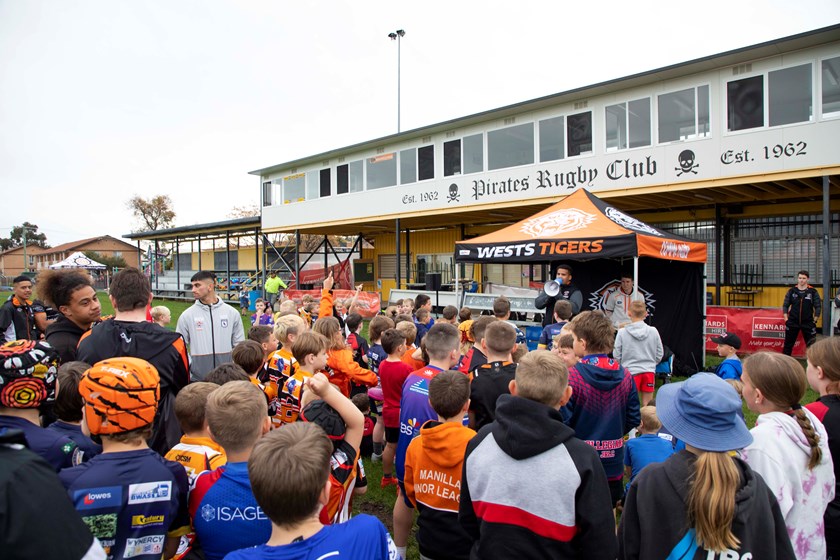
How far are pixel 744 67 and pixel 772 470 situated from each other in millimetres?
13226

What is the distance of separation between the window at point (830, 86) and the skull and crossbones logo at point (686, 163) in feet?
8.82

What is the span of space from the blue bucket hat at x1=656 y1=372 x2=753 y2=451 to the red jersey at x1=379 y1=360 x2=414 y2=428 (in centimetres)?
254

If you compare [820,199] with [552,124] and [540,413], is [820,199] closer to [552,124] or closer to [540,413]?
[552,124]

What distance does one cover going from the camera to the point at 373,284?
1006 inches

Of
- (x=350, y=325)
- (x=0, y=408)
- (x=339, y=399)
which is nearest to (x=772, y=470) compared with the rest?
(x=339, y=399)

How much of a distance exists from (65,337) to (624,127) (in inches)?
548

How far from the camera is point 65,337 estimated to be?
3.75 metres

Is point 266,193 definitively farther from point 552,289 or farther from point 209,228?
point 552,289

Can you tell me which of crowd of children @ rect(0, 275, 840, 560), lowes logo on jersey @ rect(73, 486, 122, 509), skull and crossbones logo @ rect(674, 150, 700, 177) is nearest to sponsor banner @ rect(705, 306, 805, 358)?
skull and crossbones logo @ rect(674, 150, 700, 177)

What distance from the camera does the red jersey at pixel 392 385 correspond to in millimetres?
4105

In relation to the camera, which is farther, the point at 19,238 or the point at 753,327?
the point at 19,238

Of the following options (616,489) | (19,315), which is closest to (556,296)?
(616,489)

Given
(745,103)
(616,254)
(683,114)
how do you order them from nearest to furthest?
(616,254) → (745,103) → (683,114)

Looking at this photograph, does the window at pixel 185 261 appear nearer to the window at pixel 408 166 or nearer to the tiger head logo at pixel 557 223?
the window at pixel 408 166
